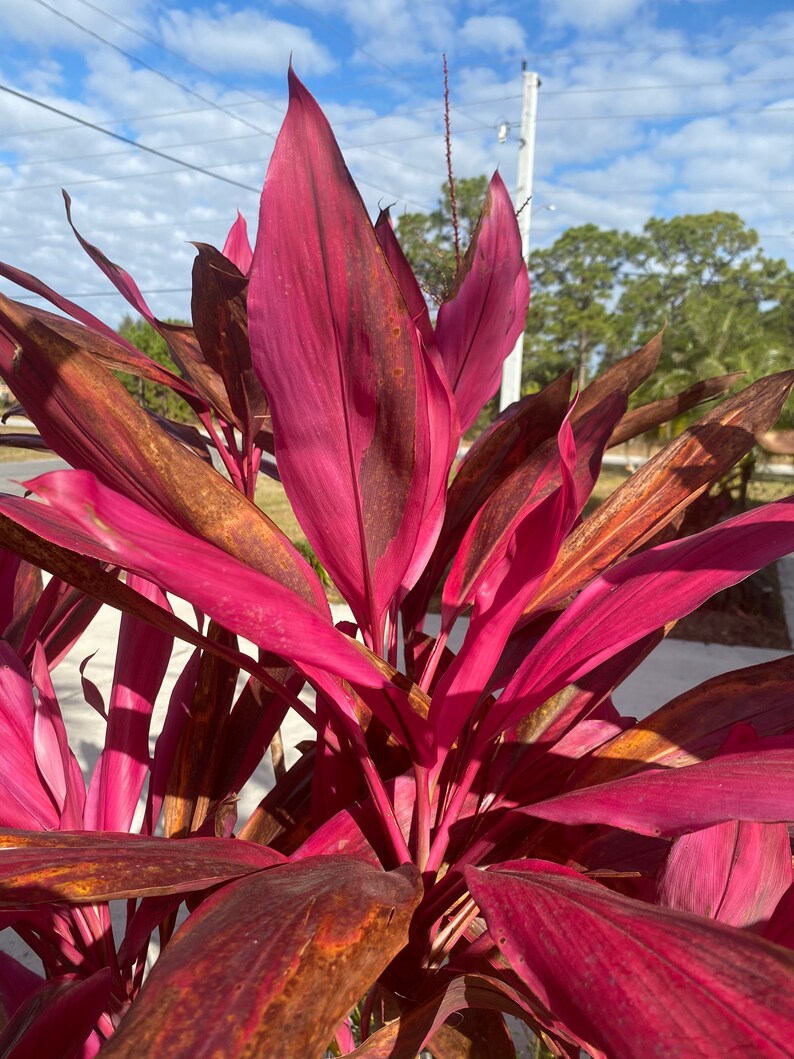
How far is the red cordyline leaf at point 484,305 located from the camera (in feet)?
2.13

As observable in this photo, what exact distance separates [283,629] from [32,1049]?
0.34 meters

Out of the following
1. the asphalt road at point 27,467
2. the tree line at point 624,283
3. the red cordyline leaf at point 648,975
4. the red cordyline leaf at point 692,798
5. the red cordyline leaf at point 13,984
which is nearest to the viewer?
the red cordyline leaf at point 648,975

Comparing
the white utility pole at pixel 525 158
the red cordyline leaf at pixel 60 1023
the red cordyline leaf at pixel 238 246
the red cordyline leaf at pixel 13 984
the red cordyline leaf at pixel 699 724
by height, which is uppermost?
the white utility pole at pixel 525 158

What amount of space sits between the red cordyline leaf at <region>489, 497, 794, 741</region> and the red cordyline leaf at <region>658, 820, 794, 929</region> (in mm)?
125

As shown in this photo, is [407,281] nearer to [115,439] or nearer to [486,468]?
[486,468]

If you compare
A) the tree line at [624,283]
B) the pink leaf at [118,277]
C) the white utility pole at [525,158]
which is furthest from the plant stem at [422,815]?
the tree line at [624,283]

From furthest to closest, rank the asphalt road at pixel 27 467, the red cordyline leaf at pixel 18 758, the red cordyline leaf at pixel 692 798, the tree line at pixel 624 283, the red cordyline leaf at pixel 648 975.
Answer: the tree line at pixel 624 283
the asphalt road at pixel 27 467
the red cordyline leaf at pixel 18 758
the red cordyline leaf at pixel 692 798
the red cordyline leaf at pixel 648 975

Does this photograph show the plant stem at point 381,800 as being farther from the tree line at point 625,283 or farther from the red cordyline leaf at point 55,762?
the tree line at point 625,283

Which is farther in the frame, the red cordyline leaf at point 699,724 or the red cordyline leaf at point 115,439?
the red cordyline leaf at point 699,724

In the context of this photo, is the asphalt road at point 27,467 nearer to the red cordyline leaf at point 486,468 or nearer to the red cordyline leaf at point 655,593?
the red cordyline leaf at point 486,468

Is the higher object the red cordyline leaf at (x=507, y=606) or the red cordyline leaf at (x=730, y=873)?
the red cordyline leaf at (x=507, y=606)

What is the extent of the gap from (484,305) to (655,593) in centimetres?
30

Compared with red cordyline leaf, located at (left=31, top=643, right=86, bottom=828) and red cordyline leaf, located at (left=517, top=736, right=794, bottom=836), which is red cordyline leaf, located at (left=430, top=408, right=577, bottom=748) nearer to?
red cordyline leaf, located at (left=517, top=736, right=794, bottom=836)

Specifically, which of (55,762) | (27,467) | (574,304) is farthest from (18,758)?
(574,304)
